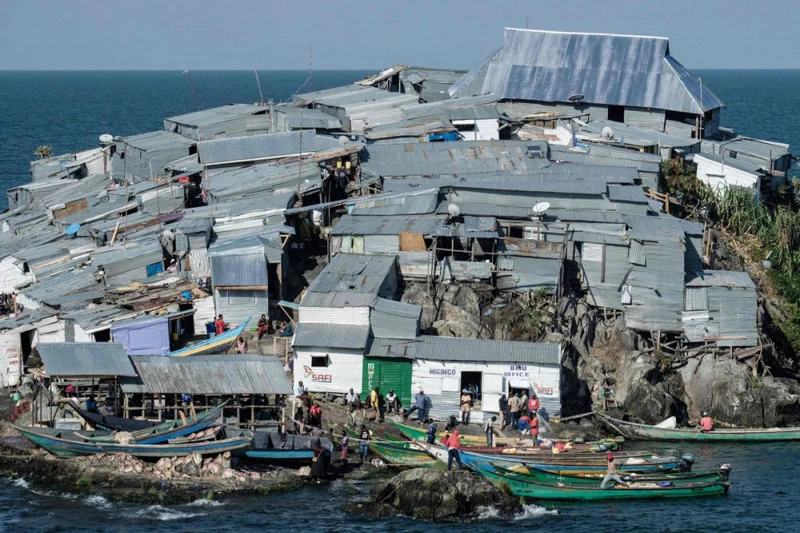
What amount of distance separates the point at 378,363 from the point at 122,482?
1122 centimetres

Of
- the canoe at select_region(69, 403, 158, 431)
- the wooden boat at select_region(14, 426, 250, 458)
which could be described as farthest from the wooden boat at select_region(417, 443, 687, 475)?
the canoe at select_region(69, 403, 158, 431)

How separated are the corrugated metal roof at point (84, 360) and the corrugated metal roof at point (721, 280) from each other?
24.9 m

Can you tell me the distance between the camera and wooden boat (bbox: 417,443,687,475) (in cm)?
4225

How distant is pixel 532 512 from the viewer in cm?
4075

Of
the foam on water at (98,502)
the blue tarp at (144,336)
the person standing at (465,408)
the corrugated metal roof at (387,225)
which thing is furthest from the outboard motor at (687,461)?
the blue tarp at (144,336)

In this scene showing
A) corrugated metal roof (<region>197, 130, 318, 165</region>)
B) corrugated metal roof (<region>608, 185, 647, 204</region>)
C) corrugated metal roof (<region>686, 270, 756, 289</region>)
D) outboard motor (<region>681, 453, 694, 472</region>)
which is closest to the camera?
outboard motor (<region>681, 453, 694, 472</region>)

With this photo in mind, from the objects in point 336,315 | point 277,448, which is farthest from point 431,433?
point 336,315

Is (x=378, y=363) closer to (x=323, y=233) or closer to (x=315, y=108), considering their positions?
(x=323, y=233)

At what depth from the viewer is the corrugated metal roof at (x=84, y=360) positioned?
4447cm

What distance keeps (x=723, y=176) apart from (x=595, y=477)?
29.4 m

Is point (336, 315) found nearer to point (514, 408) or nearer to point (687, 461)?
point (514, 408)

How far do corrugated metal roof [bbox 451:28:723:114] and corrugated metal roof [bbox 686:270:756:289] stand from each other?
21.9 meters

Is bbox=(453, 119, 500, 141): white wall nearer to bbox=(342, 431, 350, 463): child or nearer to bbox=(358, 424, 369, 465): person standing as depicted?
bbox=(342, 431, 350, 463): child

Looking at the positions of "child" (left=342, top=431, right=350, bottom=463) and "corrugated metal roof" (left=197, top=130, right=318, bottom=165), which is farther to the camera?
"corrugated metal roof" (left=197, top=130, right=318, bottom=165)
